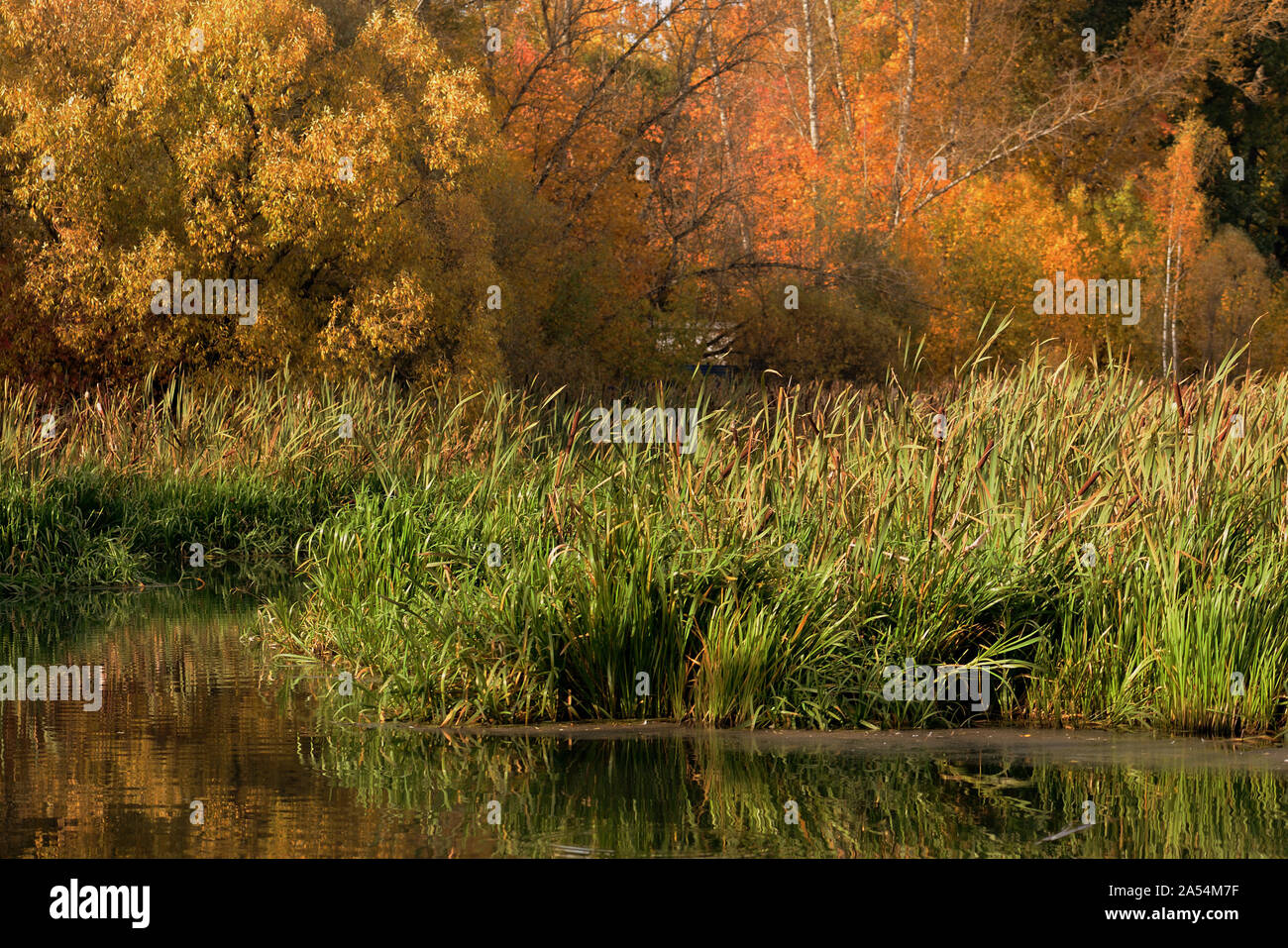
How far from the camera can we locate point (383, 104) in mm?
24984

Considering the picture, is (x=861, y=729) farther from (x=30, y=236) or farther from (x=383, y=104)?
(x=30, y=236)

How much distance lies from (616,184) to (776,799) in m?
28.2

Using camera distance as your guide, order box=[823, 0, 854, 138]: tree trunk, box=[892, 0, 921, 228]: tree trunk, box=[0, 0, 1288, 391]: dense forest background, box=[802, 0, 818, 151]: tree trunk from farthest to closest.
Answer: box=[823, 0, 854, 138]: tree trunk, box=[892, 0, 921, 228]: tree trunk, box=[802, 0, 818, 151]: tree trunk, box=[0, 0, 1288, 391]: dense forest background

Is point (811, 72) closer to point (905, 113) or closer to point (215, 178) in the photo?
point (905, 113)

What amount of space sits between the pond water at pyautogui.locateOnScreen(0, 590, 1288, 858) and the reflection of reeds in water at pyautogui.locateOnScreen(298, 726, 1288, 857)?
0.02 metres

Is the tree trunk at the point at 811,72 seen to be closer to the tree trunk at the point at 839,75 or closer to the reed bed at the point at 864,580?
the tree trunk at the point at 839,75

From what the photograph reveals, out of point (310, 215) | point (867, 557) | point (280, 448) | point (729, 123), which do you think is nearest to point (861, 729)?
point (867, 557)

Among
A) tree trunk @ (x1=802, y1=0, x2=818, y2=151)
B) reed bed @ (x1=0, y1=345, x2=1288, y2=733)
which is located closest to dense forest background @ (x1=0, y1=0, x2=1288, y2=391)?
tree trunk @ (x1=802, y1=0, x2=818, y2=151)

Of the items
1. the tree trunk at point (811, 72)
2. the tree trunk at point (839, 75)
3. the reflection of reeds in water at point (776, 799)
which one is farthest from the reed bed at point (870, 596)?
the tree trunk at point (839, 75)

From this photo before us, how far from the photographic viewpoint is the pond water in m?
6.89

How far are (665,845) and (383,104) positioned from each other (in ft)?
64.2

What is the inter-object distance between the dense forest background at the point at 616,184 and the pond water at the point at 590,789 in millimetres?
4244

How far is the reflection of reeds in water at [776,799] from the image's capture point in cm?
689

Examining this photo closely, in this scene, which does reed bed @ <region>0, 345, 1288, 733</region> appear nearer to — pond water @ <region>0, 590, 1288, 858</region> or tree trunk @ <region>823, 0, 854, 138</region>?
pond water @ <region>0, 590, 1288, 858</region>
